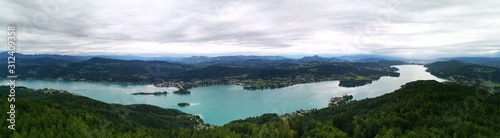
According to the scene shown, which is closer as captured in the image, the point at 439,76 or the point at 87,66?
the point at 439,76

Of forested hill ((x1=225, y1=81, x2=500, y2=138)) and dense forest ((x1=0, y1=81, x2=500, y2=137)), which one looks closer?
dense forest ((x1=0, y1=81, x2=500, y2=137))

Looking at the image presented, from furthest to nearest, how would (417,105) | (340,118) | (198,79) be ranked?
(198,79) → (417,105) → (340,118)

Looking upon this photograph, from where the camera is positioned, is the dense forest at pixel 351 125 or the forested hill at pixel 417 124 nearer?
the dense forest at pixel 351 125

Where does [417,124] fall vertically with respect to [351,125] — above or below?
above

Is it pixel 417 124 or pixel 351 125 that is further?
pixel 351 125

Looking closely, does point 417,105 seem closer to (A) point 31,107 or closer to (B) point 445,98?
(B) point 445,98

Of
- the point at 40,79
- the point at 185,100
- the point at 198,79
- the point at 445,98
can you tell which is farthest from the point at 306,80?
the point at 40,79

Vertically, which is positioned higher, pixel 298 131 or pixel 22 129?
pixel 22 129

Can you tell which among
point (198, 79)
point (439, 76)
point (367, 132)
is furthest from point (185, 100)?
point (439, 76)

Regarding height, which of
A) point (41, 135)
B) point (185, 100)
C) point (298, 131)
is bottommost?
point (185, 100)

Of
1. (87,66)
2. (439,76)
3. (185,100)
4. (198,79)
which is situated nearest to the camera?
(185,100)
